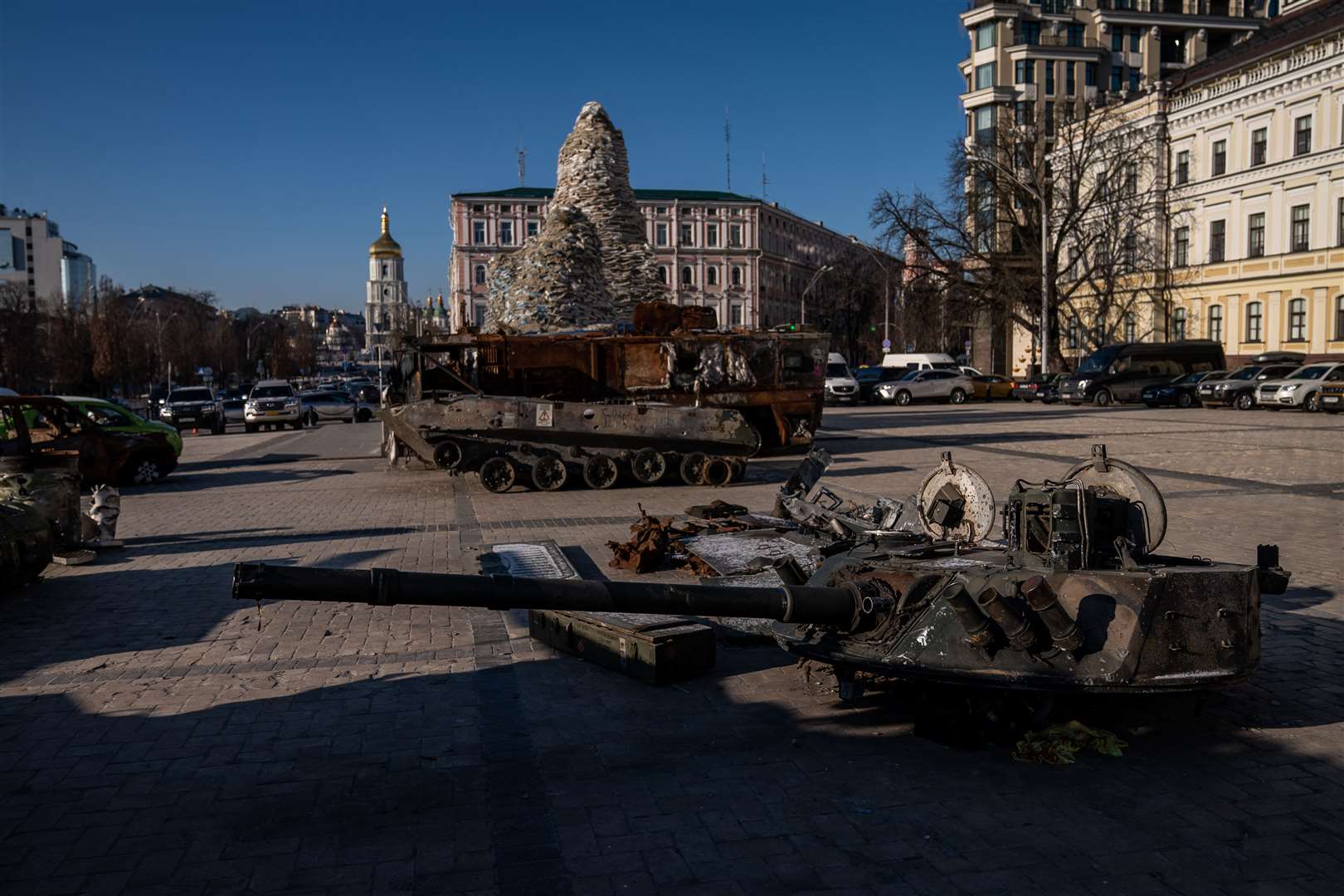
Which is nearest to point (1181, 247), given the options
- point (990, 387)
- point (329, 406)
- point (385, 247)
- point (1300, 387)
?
point (990, 387)

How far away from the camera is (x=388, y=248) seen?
14612 cm

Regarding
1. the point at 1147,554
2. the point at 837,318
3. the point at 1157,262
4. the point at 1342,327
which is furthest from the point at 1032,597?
the point at 837,318

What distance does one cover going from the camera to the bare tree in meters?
49.7

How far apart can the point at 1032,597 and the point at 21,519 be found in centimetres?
877

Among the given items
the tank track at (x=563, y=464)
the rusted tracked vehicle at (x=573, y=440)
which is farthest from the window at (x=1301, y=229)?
the tank track at (x=563, y=464)

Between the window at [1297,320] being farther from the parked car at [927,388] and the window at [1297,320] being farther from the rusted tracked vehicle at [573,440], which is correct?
the rusted tracked vehicle at [573,440]

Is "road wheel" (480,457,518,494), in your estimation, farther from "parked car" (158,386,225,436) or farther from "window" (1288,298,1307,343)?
"window" (1288,298,1307,343)

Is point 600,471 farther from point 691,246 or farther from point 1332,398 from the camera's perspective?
point 691,246

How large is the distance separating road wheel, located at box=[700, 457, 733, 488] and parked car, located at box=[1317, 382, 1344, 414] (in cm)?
2291

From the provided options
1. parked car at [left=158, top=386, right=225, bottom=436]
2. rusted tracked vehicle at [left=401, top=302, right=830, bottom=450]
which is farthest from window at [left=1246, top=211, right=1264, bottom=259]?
parked car at [left=158, top=386, right=225, bottom=436]

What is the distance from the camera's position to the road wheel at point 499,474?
17.4 meters

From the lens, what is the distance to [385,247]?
5733 inches

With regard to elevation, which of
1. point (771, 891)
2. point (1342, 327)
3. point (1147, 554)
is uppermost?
point (1342, 327)

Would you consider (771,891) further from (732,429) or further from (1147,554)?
(732,429)
